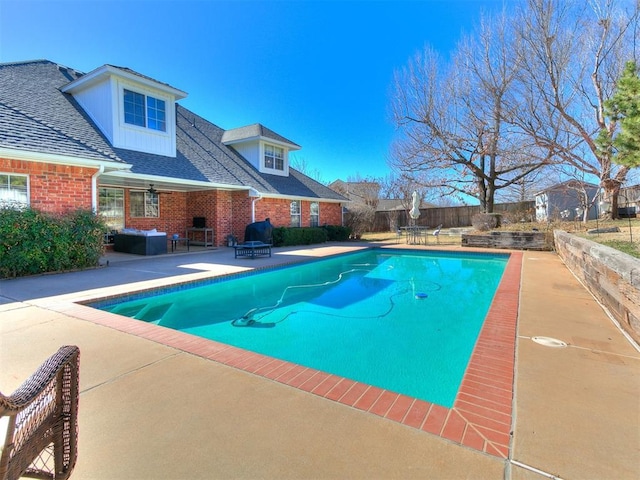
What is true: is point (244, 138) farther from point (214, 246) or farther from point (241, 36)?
point (214, 246)

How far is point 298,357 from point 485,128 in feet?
A: 58.8

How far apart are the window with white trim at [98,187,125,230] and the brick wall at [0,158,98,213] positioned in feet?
13.6

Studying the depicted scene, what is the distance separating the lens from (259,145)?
656 inches

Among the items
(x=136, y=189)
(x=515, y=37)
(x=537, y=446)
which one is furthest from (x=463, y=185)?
(x=537, y=446)

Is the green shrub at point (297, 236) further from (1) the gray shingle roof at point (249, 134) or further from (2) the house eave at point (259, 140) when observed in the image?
(1) the gray shingle roof at point (249, 134)

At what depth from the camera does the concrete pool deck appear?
1813mm

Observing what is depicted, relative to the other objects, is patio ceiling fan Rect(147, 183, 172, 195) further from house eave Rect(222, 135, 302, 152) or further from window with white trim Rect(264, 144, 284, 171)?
window with white trim Rect(264, 144, 284, 171)

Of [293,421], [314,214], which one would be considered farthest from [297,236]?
[293,421]

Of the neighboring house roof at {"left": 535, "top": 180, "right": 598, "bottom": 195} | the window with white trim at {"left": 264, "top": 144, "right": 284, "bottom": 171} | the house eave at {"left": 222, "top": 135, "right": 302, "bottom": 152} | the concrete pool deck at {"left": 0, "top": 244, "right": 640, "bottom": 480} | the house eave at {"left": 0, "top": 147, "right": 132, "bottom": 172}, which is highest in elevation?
the house eave at {"left": 222, "top": 135, "right": 302, "bottom": 152}

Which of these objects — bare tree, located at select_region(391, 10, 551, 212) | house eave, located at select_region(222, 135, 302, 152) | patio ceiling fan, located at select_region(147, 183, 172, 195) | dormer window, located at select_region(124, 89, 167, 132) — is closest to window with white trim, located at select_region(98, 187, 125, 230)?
patio ceiling fan, located at select_region(147, 183, 172, 195)

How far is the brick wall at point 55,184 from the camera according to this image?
7.80 metres

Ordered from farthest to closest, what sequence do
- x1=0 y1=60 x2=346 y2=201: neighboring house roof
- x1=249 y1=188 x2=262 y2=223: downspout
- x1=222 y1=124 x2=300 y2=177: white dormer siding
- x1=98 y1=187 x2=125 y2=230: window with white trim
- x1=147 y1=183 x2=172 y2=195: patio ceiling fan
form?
x1=222 y1=124 x2=300 y2=177: white dormer siding < x1=249 y1=188 x2=262 y2=223: downspout < x1=147 y1=183 x2=172 y2=195: patio ceiling fan < x1=98 y1=187 x2=125 y2=230: window with white trim < x1=0 y1=60 x2=346 y2=201: neighboring house roof

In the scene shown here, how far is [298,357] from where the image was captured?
439cm

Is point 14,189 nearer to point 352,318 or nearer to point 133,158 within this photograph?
point 133,158
